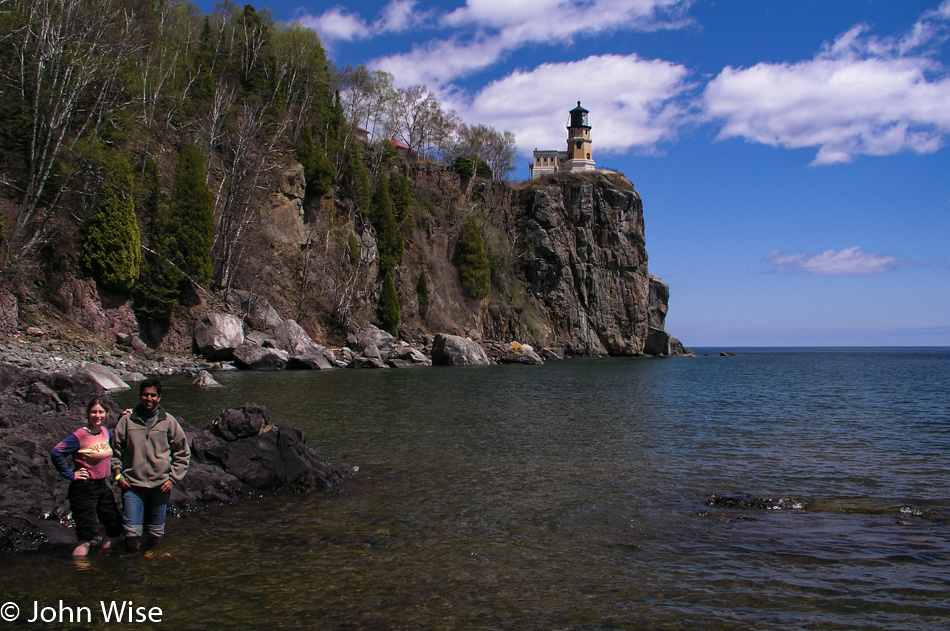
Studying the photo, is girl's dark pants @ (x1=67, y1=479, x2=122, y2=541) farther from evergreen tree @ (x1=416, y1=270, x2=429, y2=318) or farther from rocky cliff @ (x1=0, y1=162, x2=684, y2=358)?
evergreen tree @ (x1=416, y1=270, x2=429, y2=318)

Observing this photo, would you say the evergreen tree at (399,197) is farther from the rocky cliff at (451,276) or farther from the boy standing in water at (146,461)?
the boy standing in water at (146,461)

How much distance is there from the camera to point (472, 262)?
6900 cm

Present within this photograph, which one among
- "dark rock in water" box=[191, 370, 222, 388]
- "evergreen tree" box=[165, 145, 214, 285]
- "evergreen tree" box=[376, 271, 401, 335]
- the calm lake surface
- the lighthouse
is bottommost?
the calm lake surface

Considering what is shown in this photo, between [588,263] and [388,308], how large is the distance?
38179 mm

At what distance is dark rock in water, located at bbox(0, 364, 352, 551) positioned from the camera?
7344 mm

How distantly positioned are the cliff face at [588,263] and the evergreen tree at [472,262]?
11.7 m

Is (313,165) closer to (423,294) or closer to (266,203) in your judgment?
(266,203)

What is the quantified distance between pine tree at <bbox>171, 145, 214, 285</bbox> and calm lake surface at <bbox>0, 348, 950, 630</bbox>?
23.7 metres

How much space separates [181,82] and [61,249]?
68.0 ft

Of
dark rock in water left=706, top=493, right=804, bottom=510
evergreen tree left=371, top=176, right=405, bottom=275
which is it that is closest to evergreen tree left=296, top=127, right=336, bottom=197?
evergreen tree left=371, top=176, right=405, bottom=275

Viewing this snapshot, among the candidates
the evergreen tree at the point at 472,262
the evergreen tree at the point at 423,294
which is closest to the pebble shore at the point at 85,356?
the evergreen tree at the point at 423,294

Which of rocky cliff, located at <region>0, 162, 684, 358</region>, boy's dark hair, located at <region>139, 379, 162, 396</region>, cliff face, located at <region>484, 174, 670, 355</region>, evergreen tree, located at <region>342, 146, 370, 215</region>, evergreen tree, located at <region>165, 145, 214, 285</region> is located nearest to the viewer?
boy's dark hair, located at <region>139, 379, 162, 396</region>

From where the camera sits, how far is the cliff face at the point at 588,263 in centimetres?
8012

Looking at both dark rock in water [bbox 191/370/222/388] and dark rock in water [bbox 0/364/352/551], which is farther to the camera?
dark rock in water [bbox 191/370/222/388]
